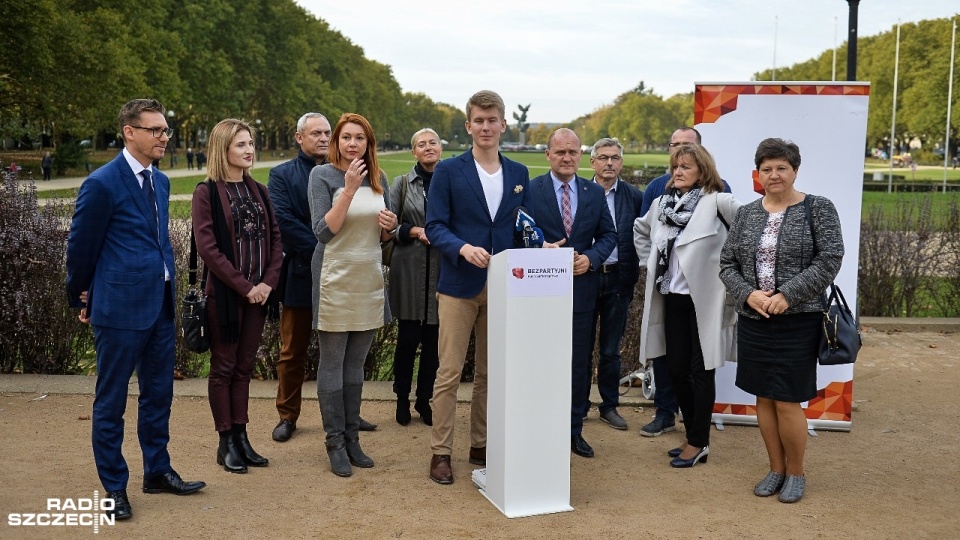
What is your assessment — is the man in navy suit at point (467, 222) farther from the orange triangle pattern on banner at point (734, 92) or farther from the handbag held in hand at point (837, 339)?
the orange triangle pattern on banner at point (734, 92)

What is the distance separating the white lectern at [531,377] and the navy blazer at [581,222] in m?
0.94

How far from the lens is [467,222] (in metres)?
5.17

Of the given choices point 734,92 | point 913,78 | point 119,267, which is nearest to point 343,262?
point 119,267

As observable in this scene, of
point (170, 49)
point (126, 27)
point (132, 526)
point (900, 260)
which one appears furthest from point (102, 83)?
point (132, 526)

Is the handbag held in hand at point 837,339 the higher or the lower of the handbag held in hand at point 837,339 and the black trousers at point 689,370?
the higher

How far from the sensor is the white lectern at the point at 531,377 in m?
4.71

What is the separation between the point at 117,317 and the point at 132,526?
1.02 m

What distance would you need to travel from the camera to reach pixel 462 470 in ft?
18.3

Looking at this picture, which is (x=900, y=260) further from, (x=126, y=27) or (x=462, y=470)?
(x=126, y=27)

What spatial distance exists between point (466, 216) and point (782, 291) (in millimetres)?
1756

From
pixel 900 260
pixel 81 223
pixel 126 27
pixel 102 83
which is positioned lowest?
pixel 900 260

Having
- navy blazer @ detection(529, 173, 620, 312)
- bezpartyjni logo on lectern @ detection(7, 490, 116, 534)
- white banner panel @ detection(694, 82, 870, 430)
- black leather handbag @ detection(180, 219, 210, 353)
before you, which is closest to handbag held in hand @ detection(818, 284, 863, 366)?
navy blazer @ detection(529, 173, 620, 312)

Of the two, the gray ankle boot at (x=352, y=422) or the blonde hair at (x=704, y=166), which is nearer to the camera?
the gray ankle boot at (x=352, y=422)

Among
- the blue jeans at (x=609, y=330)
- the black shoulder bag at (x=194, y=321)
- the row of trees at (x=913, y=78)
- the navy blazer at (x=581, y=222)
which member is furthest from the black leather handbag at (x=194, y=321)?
the row of trees at (x=913, y=78)
